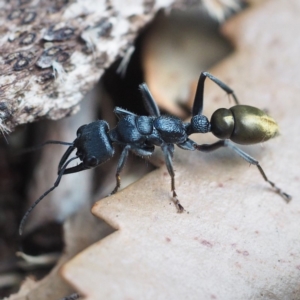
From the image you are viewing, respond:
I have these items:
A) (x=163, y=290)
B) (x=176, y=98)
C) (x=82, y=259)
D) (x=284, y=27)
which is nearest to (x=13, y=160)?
(x=176, y=98)

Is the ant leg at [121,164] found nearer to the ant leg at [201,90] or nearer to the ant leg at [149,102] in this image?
the ant leg at [149,102]

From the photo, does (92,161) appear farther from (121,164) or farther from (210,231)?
(210,231)

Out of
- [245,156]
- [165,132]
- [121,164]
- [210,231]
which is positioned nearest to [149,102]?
[165,132]

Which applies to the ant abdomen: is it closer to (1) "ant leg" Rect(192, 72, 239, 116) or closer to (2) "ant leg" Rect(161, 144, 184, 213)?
(1) "ant leg" Rect(192, 72, 239, 116)

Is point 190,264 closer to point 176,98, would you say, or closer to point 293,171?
point 293,171

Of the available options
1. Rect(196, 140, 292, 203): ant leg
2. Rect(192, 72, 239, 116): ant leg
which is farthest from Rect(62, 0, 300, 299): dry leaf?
Rect(192, 72, 239, 116): ant leg
